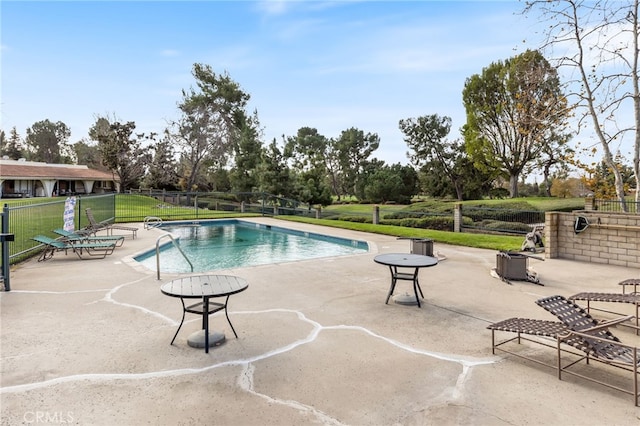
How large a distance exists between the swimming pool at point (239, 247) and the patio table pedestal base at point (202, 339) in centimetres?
→ 461

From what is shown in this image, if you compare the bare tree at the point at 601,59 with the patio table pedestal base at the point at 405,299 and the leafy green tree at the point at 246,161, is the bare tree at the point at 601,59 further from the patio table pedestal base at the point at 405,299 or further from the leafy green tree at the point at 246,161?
the leafy green tree at the point at 246,161

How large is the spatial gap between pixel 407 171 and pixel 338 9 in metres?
31.0

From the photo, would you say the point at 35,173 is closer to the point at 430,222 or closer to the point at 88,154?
the point at 88,154

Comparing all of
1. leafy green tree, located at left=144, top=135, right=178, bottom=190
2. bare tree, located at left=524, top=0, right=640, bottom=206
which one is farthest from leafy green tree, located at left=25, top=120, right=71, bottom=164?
bare tree, located at left=524, top=0, right=640, bottom=206

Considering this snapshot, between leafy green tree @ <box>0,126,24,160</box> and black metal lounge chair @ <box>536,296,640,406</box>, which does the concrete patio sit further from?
leafy green tree @ <box>0,126,24,160</box>

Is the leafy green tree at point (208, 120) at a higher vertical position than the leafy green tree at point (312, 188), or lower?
higher

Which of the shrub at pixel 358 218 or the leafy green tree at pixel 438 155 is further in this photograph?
the leafy green tree at pixel 438 155

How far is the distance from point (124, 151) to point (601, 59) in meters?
34.9

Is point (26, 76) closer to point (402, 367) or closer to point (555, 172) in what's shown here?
point (402, 367)

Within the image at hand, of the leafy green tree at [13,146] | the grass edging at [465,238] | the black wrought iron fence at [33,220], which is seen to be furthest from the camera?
the leafy green tree at [13,146]

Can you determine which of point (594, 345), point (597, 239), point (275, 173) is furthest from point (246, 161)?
point (594, 345)

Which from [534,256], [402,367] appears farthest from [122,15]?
[534,256]

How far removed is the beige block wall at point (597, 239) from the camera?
761 cm

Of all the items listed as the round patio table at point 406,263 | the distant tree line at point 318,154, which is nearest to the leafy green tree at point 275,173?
the distant tree line at point 318,154
